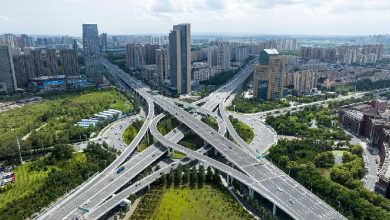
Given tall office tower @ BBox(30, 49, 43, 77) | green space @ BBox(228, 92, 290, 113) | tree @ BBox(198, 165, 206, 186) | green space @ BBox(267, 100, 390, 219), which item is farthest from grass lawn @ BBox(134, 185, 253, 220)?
tall office tower @ BBox(30, 49, 43, 77)

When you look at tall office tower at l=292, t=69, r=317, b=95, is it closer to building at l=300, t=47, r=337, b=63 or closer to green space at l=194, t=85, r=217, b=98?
green space at l=194, t=85, r=217, b=98

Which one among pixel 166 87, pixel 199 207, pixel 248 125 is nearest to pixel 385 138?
pixel 248 125

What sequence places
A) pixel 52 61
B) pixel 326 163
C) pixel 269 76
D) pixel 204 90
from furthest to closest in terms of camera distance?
pixel 52 61 → pixel 204 90 → pixel 269 76 → pixel 326 163

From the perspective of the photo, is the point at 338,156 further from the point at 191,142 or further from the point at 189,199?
the point at 189,199

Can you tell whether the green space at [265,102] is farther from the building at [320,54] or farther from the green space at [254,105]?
the building at [320,54]

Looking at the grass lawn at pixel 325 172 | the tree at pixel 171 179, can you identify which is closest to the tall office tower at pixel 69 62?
the tree at pixel 171 179

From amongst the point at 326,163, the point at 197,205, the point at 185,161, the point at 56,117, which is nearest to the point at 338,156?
the point at 326,163
